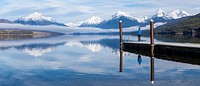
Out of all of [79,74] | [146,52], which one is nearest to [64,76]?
[79,74]

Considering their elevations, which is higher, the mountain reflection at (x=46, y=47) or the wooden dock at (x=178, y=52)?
the wooden dock at (x=178, y=52)

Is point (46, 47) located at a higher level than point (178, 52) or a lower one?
lower

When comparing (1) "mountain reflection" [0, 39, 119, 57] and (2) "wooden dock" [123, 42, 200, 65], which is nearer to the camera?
(2) "wooden dock" [123, 42, 200, 65]

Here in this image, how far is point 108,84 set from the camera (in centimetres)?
2661

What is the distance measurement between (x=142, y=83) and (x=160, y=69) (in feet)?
27.4

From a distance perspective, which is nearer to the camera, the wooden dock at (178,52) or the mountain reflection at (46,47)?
the wooden dock at (178,52)

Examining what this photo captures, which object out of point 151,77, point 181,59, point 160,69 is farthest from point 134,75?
point 181,59

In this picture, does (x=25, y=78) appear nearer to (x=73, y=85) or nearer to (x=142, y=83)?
(x=73, y=85)

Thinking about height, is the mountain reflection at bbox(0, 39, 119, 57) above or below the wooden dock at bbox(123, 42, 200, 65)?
below

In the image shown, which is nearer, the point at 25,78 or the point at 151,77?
the point at 151,77

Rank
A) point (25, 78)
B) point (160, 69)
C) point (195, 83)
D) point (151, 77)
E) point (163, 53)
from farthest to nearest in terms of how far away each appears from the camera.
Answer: point (163, 53) → point (160, 69) → point (25, 78) → point (151, 77) → point (195, 83)

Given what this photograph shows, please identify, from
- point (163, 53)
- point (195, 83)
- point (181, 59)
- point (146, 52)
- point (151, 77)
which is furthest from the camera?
point (146, 52)

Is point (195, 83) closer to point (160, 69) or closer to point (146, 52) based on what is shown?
point (160, 69)

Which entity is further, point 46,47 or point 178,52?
point 46,47
